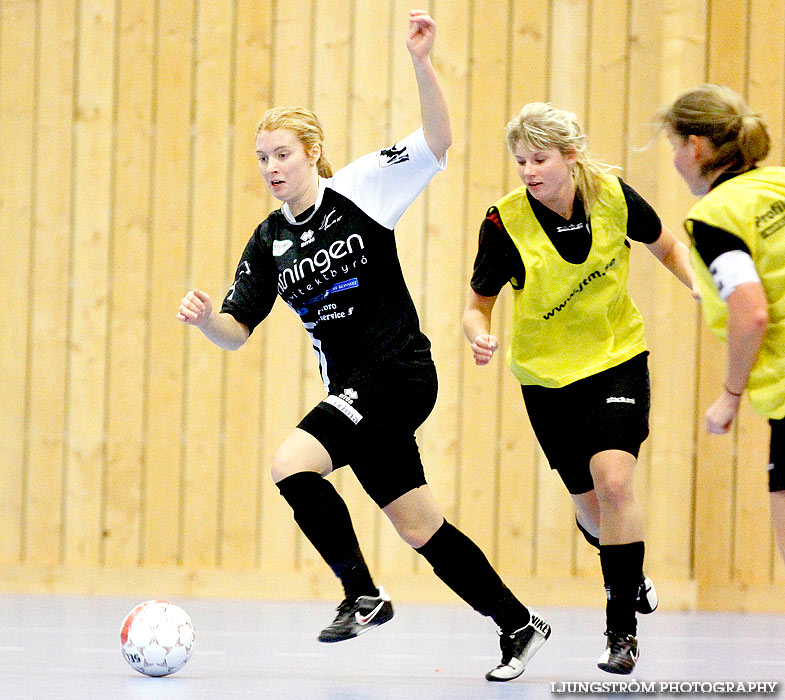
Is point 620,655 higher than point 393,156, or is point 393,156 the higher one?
point 393,156

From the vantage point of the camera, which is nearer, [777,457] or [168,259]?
[777,457]

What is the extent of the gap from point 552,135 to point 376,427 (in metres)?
1.13

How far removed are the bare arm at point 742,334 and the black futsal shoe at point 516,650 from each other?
Answer: 1.30m

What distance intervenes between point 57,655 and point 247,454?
250cm

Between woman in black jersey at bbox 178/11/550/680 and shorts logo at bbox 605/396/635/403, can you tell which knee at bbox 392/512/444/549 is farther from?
shorts logo at bbox 605/396/635/403

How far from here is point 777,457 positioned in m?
2.76

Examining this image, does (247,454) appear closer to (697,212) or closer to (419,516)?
(419,516)

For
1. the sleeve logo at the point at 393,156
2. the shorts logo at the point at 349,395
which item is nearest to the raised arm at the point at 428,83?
the sleeve logo at the point at 393,156

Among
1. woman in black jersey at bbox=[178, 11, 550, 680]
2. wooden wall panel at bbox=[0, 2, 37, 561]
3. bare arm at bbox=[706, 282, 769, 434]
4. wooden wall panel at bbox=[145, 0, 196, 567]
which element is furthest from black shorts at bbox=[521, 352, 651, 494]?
wooden wall panel at bbox=[0, 2, 37, 561]

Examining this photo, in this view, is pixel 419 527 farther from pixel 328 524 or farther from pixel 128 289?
pixel 128 289

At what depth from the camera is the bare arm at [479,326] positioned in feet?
11.1

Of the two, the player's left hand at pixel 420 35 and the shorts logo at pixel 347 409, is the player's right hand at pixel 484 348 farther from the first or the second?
the player's left hand at pixel 420 35

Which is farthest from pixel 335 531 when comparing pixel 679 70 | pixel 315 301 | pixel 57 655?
pixel 679 70

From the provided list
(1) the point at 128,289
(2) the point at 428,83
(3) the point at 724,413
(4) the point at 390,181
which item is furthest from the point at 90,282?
(3) the point at 724,413
